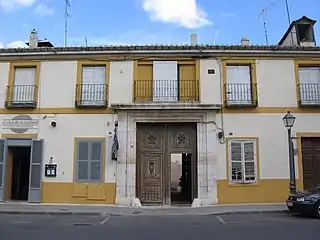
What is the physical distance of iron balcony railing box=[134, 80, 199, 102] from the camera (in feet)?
52.2

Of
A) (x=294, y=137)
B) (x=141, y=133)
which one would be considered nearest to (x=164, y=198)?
(x=141, y=133)

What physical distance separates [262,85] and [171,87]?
3852 mm

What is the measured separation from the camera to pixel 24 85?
16203 mm

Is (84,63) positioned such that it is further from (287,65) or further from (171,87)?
(287,65)

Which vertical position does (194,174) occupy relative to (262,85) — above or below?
below

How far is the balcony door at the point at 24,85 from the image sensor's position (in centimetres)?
1605

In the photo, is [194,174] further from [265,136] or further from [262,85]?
[262,85]

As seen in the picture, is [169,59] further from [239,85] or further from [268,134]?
[268,134]

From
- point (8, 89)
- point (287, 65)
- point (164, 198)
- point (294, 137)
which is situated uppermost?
point (287, 65)

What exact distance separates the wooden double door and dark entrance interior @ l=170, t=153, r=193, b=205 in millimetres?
371

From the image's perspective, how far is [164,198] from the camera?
1559 cm

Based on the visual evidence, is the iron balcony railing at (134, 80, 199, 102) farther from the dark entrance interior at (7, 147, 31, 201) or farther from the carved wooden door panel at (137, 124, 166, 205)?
the dark entrance interior at (7, 147, 31, 201)

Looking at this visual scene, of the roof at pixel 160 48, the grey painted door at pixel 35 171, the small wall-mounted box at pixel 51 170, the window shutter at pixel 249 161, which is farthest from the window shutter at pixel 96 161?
the window shutter at pixel 249 161

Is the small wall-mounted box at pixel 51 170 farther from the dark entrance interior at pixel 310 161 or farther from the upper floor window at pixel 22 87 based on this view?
the dark entrance interior at pixel 310 161
